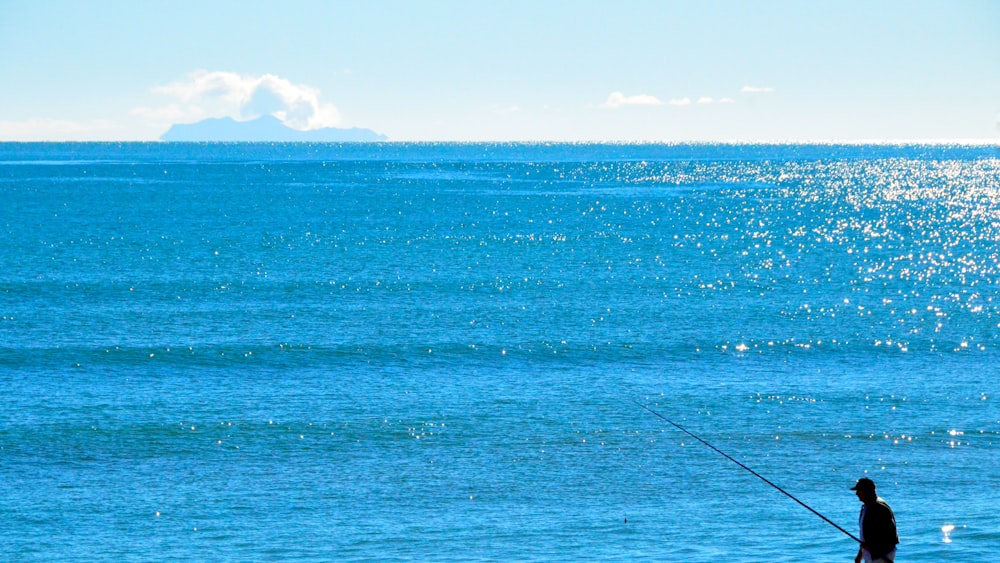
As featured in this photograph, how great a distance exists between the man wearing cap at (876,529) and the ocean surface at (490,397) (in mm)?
5939

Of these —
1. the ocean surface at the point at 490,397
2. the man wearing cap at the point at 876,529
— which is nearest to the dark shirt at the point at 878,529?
the man wearing cap at the point at 876,529

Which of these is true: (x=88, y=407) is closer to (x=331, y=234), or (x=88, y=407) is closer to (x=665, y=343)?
(x=665, y=343)

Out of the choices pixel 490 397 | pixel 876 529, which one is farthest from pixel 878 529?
pixel 490 397

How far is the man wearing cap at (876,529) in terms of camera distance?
545 inches

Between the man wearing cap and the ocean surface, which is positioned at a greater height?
the man wearing cap

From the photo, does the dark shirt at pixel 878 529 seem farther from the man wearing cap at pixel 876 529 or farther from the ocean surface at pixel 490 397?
the ocean surface at pixel 490 397

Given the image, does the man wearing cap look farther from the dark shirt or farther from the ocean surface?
the ocean surface

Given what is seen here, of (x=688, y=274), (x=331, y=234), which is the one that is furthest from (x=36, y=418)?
(x=331, y=234)

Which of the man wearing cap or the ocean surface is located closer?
the man wearing cap

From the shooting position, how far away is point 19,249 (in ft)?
231

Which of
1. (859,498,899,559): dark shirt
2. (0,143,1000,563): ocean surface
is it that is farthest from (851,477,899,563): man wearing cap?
(0,143,1000,563): ocean surface

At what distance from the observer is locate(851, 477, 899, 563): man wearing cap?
13.8 meters

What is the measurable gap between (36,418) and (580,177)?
151924 millimetres

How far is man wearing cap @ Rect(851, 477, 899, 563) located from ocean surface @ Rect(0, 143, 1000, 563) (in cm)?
594
